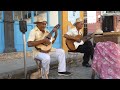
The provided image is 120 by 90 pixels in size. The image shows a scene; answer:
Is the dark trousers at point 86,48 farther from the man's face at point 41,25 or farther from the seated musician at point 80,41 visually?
the man's face at point 41,25

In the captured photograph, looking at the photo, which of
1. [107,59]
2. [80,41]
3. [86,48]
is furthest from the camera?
[86,48]

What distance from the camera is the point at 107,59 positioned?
17.3ft

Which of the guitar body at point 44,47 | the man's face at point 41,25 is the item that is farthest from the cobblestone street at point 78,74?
the man's face at point 41,25

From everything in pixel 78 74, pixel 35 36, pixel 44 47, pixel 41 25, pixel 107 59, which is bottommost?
pixel 78 74

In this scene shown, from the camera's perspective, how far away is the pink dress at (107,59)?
5.17 m

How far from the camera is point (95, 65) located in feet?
18.0

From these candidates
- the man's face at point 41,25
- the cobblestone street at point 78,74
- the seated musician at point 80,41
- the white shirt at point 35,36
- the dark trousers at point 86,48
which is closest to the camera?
the white shirt at point 35,36

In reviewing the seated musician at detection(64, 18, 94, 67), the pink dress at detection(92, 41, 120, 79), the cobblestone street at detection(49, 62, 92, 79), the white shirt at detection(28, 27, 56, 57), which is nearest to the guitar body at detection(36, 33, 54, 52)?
the white shirt at detection(28, 27, 56, 57)

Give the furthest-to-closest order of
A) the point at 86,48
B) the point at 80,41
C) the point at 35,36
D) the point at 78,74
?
the point at 86,48, the point at 80,41, the point at 78,74, the point at 35,36

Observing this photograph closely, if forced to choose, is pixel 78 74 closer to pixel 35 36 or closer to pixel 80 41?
pixel 80 41

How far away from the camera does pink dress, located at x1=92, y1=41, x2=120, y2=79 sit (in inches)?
204

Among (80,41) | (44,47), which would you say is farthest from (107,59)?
(80,41)
